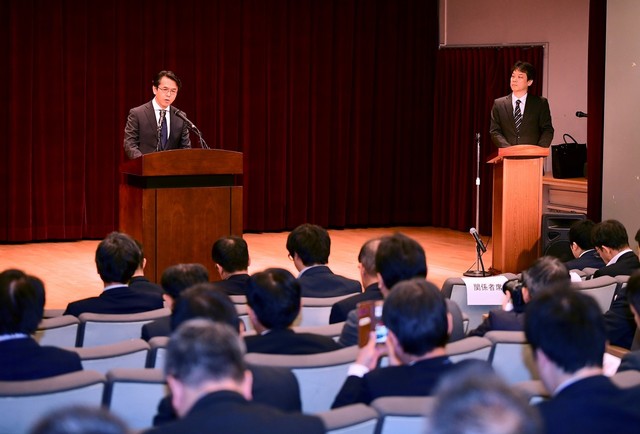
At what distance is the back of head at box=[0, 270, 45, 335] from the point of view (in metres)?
3.22

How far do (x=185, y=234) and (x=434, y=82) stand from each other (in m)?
6.26

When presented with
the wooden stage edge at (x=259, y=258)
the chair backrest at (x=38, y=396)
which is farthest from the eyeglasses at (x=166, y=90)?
the chair backrest at (x=38, y=396)

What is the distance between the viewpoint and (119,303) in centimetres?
447

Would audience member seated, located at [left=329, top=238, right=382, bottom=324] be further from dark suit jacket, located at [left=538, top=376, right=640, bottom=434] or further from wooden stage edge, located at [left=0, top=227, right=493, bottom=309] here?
wooden stage edge, located at [left=0, top=227, right=493, bottom=309]

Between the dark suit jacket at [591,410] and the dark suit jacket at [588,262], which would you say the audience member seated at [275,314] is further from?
the dark suit jacket at [588,262]

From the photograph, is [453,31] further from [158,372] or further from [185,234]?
[158,372]

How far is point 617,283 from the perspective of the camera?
4.91 m

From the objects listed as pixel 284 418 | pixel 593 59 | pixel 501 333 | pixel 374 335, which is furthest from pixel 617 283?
pixel 593 59

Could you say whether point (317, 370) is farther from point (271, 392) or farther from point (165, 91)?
point (165, 91)

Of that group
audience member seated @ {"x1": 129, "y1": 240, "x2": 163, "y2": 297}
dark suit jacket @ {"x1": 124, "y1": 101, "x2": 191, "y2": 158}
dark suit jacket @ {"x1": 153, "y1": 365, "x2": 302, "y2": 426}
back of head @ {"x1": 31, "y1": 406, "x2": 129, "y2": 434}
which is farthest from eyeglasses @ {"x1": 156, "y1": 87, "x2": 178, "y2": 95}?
back of head @ {"x1": 31, "y1": 406, "x2": 129, "y2": 434}

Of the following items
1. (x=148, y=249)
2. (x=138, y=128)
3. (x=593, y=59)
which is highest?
(x=593, y=59)

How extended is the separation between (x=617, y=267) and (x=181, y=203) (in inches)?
112

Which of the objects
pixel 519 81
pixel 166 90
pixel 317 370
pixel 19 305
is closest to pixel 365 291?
pixel 317 370

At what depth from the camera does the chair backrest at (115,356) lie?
327cm
